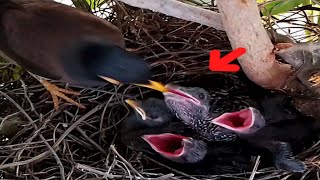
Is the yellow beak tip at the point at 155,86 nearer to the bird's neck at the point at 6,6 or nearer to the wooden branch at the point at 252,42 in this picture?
the wooden branch at the point at 252,42

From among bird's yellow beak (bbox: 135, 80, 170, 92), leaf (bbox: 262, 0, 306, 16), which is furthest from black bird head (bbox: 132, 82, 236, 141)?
leaf (bbox: 262, 0, 306, 16)

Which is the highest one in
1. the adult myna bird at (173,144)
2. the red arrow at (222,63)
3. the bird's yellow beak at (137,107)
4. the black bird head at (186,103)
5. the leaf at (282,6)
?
the leaf at (282,6)

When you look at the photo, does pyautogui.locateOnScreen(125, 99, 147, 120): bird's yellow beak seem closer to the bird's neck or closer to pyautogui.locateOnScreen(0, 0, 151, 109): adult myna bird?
pyautogui.locateOnScreen(0, 0, 151, 109): adult myna bird

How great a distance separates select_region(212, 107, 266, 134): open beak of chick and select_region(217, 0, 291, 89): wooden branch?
6 cm

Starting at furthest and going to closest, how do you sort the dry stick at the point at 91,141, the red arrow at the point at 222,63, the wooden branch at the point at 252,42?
the dry stick at the point at 91,141
the red arrow at the point at 222,63
the wooden branch at the point at 252,42

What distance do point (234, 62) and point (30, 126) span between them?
1.22 feet

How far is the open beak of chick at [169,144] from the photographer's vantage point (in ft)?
3.10

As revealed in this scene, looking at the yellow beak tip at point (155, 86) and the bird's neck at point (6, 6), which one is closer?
the yellow beak tip at point (155, 86)

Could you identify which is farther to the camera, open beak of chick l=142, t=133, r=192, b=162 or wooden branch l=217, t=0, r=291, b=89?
open beak of chick l=142, t=133, r=192, b=162

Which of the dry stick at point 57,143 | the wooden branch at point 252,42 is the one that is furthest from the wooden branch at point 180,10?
the dry stick at point 57,143

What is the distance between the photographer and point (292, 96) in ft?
3.17

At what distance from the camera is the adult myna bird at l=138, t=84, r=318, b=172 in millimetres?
916

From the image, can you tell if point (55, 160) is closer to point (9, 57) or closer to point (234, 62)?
point (9, 57)

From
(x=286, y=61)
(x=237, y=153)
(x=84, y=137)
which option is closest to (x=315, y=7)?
(x=286, y=61)
